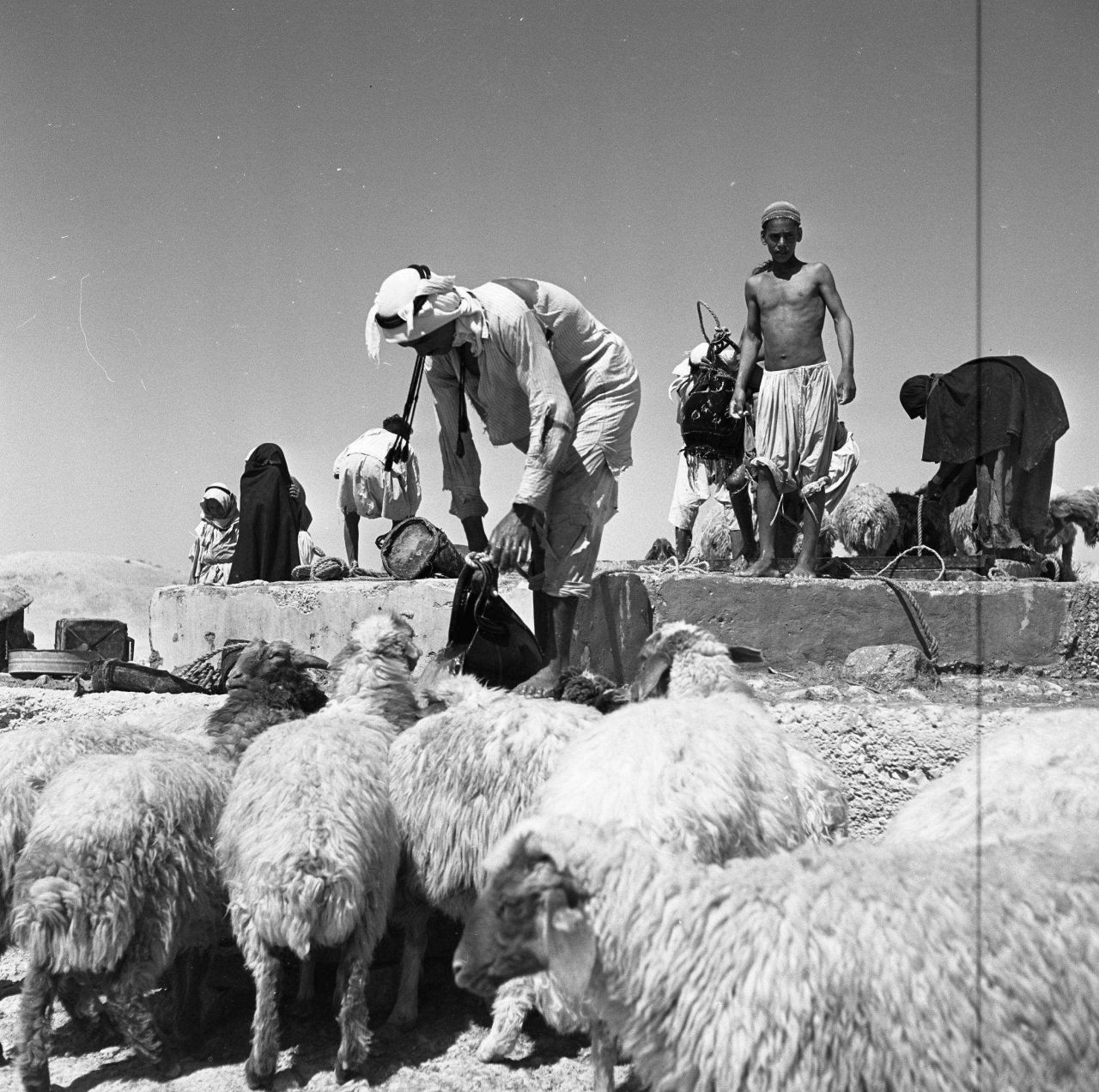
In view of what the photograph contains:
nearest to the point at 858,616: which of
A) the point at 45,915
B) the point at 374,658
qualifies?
the point at 374,658

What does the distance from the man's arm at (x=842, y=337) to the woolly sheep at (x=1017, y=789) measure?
383 centimetres

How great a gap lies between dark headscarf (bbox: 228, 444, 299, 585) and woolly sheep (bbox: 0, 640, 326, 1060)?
498cm

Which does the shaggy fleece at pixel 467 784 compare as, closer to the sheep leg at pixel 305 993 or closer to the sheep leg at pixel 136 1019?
the sheep leg at pixel 305 993

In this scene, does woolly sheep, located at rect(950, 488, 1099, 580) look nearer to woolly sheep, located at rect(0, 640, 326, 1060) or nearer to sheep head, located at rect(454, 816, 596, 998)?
woolly sheep, located at rect(0, 640, 326, 1060)

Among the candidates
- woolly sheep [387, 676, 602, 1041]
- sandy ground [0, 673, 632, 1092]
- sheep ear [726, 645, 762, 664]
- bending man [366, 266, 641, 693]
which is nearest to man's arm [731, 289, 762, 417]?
bending man [366, 266, 641, 693]

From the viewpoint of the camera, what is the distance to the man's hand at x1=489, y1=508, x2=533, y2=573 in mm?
4398

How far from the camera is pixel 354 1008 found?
329cm

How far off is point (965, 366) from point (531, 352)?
6550mm

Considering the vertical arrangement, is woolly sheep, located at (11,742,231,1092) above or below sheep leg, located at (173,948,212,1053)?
above

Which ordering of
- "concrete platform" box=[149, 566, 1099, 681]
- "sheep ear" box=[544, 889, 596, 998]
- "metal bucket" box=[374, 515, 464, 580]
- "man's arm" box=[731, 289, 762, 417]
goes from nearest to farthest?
"sheep ear" box=[544, 889, 596, 998] → "concrete platform" box=[149, 566, 1099, 681] → "metal bucket" box=[374, 515, 464, 580] → "man's arm" box=[731, 289, 762, 417]

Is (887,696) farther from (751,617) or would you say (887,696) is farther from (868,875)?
(868,875)

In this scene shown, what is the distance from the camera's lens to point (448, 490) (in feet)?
16.5

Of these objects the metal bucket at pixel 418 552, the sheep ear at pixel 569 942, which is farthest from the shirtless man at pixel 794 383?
the sheep ear at pixel 569 942

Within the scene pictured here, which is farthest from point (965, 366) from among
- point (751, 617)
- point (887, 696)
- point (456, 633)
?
point (456, 633)
